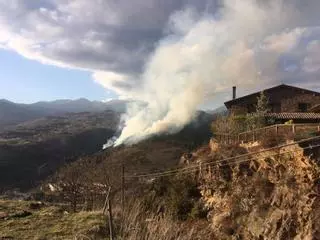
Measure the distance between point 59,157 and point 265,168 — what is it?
137422 millimetres

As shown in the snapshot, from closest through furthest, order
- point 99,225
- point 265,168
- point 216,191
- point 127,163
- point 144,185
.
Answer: point 99,225
point 265,168
point 216,191
point 144,185
point 127,163

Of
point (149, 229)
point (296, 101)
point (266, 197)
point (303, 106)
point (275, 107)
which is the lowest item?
point (266, 197)

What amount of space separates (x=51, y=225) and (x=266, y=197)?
21421 millimetres

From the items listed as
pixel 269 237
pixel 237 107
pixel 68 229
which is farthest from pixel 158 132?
pixel 68 229

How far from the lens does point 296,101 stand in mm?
61719

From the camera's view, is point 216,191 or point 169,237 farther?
point 216,191

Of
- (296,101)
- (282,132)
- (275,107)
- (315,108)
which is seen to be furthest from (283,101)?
(282,132)

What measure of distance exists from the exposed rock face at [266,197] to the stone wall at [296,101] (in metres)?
22.4

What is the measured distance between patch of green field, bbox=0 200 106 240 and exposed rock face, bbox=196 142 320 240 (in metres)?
16.4

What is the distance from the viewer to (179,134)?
13300cm

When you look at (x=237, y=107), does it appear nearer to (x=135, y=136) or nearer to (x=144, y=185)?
(x=144, y=185)

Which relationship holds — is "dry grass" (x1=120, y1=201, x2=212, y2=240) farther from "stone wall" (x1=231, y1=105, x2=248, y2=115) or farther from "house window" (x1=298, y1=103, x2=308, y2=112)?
"house window" (x1=298, y1=103, x2=308, y2=112)

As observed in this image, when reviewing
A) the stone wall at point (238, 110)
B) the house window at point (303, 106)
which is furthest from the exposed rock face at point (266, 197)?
the house window at point (303, 106)

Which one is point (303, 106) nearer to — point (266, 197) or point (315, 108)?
point (315, 108)
